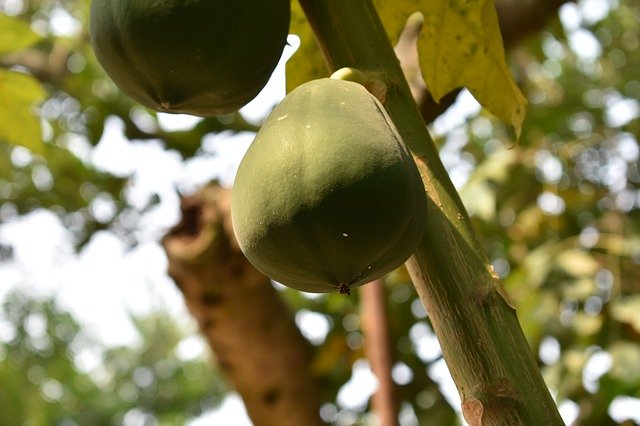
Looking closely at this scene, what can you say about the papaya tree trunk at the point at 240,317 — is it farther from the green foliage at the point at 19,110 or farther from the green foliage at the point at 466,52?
the green foliage at the point at 466,52

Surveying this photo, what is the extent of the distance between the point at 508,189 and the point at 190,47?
→ 9.76 feet

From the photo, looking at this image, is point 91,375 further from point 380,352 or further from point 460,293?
point 460,293

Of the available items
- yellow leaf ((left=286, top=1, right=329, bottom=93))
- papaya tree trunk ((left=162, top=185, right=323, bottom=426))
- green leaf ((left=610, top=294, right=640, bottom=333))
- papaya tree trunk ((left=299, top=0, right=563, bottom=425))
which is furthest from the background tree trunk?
papaya tree trunk ((left=299, top=0, right=563, bottom=425))

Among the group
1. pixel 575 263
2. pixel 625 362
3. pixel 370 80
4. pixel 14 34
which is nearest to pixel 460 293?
pixel 370 80

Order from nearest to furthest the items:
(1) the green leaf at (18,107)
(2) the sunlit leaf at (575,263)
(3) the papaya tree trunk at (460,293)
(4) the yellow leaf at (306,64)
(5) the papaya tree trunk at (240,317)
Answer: (3) the papaya tree trunk at (460,293) → (4) the yellow leaf at (306,64) → (1) the green leaf at (18,107) → (5) the papaya tree trunk at (240,317) → (2) the sunlit leaf at (575,263)

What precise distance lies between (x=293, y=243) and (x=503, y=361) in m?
0.24

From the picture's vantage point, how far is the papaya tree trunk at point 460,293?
2.79ft

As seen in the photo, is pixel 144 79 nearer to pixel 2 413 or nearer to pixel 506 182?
pixel 506 182

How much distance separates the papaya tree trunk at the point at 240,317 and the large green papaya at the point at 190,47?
4.56ft

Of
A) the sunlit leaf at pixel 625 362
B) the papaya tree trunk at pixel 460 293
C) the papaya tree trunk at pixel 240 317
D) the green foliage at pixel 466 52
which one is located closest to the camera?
the papaya tree trunk at pixel 460 293

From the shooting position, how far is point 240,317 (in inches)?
103

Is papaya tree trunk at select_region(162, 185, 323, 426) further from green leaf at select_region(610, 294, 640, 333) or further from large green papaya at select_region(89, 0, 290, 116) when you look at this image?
large green papaya at select_region(89, 0, 290, 116)

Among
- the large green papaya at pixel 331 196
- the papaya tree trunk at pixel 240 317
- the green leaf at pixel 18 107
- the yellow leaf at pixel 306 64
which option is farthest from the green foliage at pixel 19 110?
the large green papaya at pixel 331 196

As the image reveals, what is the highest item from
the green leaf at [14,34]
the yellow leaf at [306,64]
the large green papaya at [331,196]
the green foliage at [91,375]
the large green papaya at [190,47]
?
the large green papaya at [190,47]
